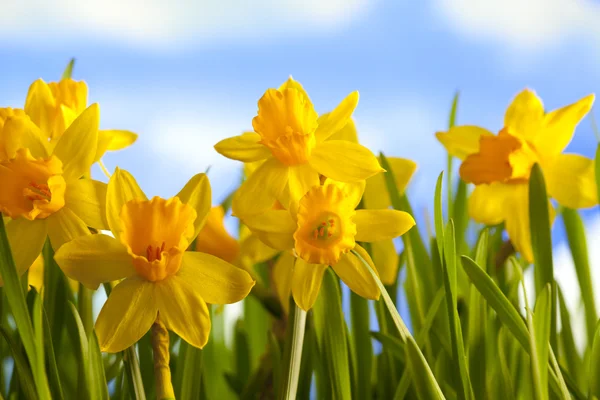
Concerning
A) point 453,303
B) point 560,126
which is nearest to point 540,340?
point 453,303

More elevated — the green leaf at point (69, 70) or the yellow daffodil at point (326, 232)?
the green leaf at point (69, 70)

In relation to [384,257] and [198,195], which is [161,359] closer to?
[198,195]

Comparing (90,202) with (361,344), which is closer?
(90,202)

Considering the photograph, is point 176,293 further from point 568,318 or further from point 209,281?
point 568,318

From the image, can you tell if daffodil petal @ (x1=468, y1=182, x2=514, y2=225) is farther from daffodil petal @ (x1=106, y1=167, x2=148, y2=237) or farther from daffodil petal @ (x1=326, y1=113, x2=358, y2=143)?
daffodil petal @ (x1=106, y1=167, x2=148, y2=237)

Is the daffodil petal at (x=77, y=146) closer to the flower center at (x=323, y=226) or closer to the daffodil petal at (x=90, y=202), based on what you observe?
the daffodil petal at (x=90, y=202)

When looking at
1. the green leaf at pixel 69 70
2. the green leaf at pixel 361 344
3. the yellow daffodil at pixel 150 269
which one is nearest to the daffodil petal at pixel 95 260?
the yellow daffodil at pixel 150 269
